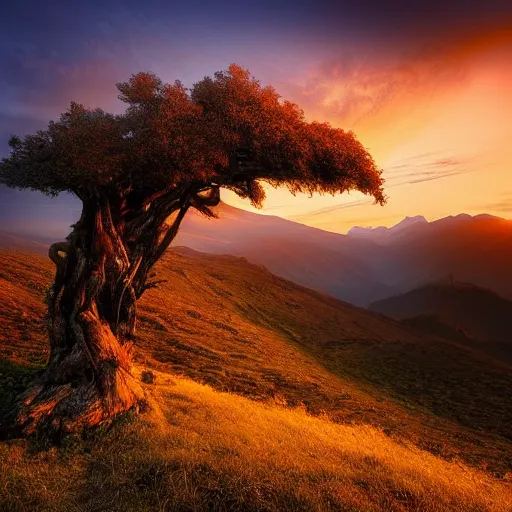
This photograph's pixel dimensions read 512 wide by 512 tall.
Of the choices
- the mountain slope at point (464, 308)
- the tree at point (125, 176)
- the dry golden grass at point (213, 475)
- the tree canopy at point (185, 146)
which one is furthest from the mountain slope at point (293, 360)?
the mountain slope at point (464, 308)

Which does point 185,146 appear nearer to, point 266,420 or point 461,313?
point 266,420

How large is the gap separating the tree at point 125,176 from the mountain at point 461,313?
308ft

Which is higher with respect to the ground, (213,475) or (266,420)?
(213,475)

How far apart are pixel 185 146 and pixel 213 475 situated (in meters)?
8.07

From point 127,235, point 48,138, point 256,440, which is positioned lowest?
point 256,440

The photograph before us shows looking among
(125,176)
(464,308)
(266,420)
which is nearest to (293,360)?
(266,420)

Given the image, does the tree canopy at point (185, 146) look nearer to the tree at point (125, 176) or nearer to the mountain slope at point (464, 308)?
the tree at point (125, 176)

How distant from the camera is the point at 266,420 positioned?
12.7m

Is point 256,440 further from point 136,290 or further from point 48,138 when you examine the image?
point 48,138

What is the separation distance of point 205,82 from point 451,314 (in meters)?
136

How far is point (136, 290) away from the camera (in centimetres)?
1238

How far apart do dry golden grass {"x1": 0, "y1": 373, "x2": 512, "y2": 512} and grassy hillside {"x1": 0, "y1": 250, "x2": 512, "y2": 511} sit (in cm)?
4

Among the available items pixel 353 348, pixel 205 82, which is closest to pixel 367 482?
pixel 205 82

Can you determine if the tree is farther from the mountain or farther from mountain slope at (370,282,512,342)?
mountain slope at (370,282,512,342)
